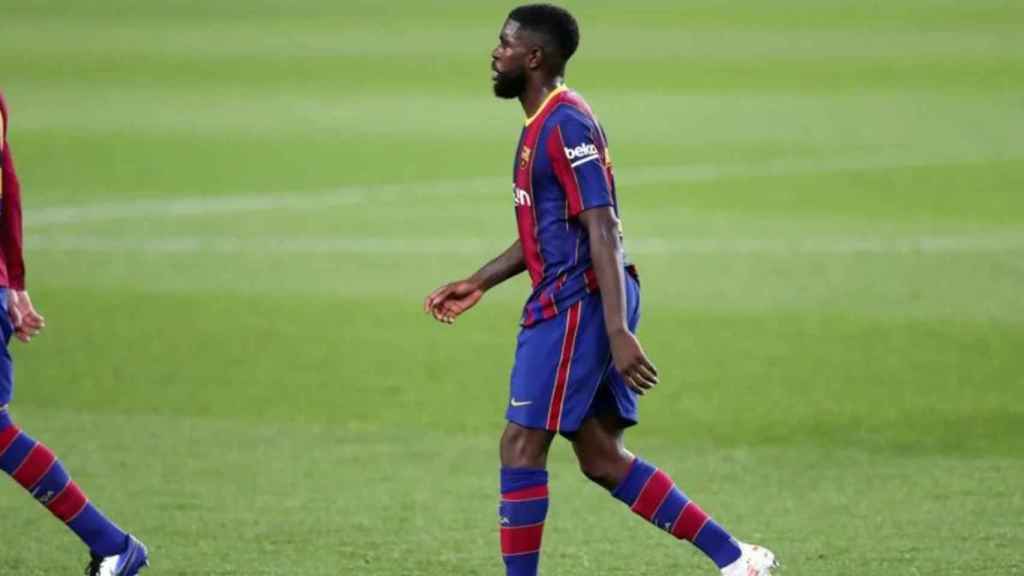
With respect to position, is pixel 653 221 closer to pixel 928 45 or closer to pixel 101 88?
pixel 101 88

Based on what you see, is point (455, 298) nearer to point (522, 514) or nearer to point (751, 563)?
point (522, 514)

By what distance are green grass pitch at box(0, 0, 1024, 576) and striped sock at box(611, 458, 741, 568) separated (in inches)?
36.2

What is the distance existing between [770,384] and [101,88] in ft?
63.3

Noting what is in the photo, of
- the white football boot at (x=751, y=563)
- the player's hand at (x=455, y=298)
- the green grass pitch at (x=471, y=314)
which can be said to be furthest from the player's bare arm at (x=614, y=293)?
the green grass pitch at (x=471, y=314)

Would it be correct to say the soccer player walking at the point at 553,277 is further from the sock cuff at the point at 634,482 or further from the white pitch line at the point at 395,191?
the white pitch line at the point at 395,191

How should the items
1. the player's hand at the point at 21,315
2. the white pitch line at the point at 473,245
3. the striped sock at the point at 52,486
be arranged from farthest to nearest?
the white pitch line at the point at 473,245
the player's hand at the point at 21,315
the striped sock at the point at 52,486

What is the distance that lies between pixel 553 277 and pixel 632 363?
1.57ft

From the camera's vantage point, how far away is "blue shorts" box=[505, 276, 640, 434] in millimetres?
7125

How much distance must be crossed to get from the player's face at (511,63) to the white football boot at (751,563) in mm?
1665

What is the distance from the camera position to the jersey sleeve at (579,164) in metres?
7.00

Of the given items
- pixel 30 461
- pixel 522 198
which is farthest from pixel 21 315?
pixel 522 198

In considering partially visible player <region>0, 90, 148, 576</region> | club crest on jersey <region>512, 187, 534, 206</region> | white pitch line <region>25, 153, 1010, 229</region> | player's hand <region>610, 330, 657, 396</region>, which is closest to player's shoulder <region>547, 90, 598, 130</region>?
club crest on jersey <region>512, 187, 534, 206</region>

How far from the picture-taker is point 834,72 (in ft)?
107

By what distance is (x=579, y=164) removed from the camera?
7000mm
